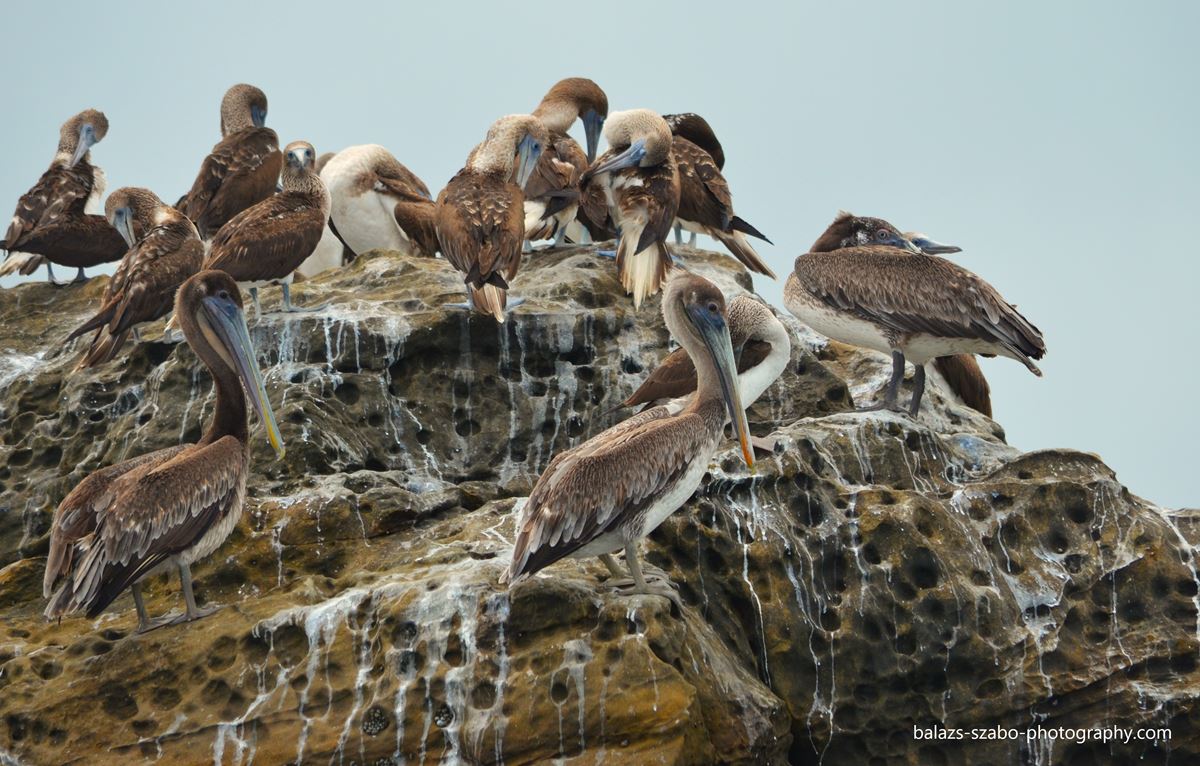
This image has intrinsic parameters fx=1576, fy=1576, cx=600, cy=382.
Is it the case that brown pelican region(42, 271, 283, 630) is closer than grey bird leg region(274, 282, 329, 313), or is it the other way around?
brown pelican region(42, 271, 283, 630)

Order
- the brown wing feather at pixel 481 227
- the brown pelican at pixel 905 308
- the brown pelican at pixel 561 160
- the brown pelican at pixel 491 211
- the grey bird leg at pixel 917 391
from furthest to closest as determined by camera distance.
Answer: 1. the brown pelican at pixel 561 160
2. the brown wing feather at pixel 481 227
3. the brown pelican at pixel 491 211
4. the grey bird leg at pixel 917 391
5. the brown pelican at pixel 905 308

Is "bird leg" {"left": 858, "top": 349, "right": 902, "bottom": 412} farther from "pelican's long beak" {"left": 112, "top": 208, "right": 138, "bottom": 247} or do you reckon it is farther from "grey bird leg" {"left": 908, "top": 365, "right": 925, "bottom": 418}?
"pelican's long beak" {"left": 112, "top": 208, "right": 138, "bottom": 247}

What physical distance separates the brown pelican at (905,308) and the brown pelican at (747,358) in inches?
40.1

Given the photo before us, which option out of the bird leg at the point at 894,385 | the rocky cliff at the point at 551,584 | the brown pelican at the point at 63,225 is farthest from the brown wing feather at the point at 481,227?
the brown pelican at the point at 63,225

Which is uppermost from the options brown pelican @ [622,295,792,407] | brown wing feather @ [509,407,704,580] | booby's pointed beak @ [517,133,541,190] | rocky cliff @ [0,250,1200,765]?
booby's pointed beak @ [517,133,541,190]

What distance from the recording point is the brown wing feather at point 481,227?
419 inches

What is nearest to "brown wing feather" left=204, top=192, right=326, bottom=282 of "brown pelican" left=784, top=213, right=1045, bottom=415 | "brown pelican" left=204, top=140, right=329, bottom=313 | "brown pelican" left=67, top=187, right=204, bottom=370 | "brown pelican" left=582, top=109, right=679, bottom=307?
"brown pelican" left=204, top=140, right=329, bottom=313

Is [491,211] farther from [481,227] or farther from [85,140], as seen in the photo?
[85,140]

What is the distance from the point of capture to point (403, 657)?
7.24 metres

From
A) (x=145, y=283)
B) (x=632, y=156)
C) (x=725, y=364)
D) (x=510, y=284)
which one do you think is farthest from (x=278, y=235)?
(x=725, y=364)

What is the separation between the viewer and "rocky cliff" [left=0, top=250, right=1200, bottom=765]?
712cm

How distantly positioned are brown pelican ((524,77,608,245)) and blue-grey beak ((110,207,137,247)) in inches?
128

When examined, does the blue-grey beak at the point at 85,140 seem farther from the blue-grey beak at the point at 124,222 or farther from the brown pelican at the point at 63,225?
the blue-grey beak at the point at 124,222

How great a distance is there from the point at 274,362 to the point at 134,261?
159 cm
